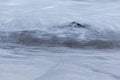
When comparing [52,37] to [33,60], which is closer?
[33,60]

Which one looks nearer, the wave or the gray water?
the gray water

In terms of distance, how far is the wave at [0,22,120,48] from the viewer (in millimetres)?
3176

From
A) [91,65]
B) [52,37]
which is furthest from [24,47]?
[91,65]

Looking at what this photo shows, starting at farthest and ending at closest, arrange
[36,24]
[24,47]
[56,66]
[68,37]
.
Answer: [36,24]
[68,37]
[24,47]
[56,66]

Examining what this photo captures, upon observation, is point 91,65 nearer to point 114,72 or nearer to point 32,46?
point 114,72

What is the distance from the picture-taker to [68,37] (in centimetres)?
334

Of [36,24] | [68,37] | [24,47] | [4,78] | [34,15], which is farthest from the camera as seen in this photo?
[34,15]

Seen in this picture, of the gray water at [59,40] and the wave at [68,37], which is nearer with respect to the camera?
the gray water at [59,40]

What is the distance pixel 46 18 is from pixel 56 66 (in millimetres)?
1521

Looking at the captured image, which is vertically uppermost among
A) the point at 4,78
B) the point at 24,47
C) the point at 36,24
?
the point at 36,24

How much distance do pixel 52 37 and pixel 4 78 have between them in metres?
1.11

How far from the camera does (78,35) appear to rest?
11.1 ft

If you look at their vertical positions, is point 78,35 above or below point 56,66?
above

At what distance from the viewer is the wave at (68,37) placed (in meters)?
3.18
